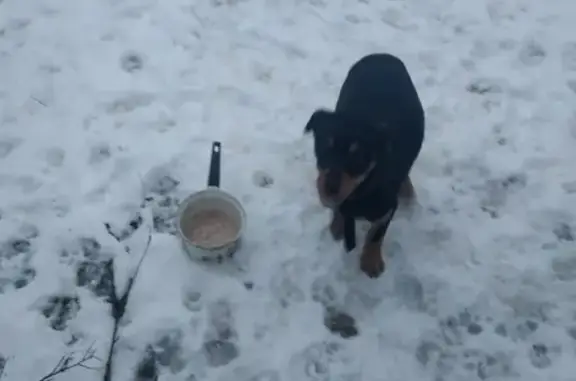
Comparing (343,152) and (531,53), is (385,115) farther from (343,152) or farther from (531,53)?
(531,53)

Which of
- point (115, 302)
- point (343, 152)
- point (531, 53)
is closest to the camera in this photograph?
point (343, 152)

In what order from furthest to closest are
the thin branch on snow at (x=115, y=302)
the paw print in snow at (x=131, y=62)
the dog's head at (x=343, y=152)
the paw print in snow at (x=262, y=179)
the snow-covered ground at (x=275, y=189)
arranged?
the paw print in snow at (x=131, y=62)
the paw print in snow at (x=262, y=179)
the snow-covered ground at (x=275, y=189)
the thin branch on snow at (x=115, y=302)
the dog's head at (x=343, y=152)

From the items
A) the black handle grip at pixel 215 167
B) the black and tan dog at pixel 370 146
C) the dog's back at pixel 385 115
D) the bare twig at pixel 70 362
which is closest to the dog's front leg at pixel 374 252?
the black and tan dog at pixel 370 146

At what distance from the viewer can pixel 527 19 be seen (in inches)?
179

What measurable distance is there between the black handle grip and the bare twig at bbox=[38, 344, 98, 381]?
0.96 metres

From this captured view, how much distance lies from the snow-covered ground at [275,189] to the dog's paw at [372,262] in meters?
0.04

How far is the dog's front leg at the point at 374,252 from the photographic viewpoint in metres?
3.24

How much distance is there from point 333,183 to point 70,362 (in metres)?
1.39

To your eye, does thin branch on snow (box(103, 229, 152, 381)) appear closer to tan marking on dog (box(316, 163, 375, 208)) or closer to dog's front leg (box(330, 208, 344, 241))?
dog's front leg (box(330, 208, 344, 241))

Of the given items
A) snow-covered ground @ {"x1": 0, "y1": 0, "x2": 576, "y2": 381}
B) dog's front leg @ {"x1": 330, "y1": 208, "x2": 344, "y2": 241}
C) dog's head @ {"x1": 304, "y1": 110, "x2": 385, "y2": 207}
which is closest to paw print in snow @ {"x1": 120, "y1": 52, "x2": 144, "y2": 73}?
snow-covered ground @ {"x1": 0, "y1": 0, "x2": 576, "y2": 381}

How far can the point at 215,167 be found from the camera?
3.54 meters

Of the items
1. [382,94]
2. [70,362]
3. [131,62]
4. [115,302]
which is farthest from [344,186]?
[131,62]

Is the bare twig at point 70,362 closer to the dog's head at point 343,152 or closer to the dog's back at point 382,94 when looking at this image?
the dog's head at point 343,152

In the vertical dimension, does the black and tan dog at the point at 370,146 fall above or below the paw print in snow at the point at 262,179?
above
